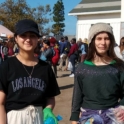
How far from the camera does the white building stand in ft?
66.4

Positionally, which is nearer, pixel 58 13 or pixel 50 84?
pixel 50 84

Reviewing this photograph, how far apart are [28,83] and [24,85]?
0.04 meters

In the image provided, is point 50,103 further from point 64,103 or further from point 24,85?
point 64,103

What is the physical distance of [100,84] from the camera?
2.75 metres

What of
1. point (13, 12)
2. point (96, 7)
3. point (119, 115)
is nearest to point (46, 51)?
point (119, 115)

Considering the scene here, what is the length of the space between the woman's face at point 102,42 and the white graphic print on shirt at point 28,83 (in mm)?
666

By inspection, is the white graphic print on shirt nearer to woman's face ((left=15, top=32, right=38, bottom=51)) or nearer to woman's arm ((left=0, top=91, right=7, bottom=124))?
woman's arm ((left=0, top=91, right=7, bottom=124))

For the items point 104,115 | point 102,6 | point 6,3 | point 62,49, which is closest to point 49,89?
point 104,115

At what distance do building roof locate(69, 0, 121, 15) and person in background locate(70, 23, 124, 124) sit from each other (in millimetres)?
17752

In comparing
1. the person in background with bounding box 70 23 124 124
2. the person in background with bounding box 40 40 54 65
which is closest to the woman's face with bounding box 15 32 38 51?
the person in background with bounding box 70 23 124 124

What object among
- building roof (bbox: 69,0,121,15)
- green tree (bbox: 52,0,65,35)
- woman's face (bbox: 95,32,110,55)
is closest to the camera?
woman's face (bbox: 95,32,110,55)

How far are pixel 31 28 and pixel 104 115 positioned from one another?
99 cm

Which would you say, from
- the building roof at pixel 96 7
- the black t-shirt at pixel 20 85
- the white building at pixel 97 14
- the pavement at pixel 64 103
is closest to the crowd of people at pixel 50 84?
the black t-shirt at pixel 20 85

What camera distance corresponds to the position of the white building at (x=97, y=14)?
2025 centimetres
